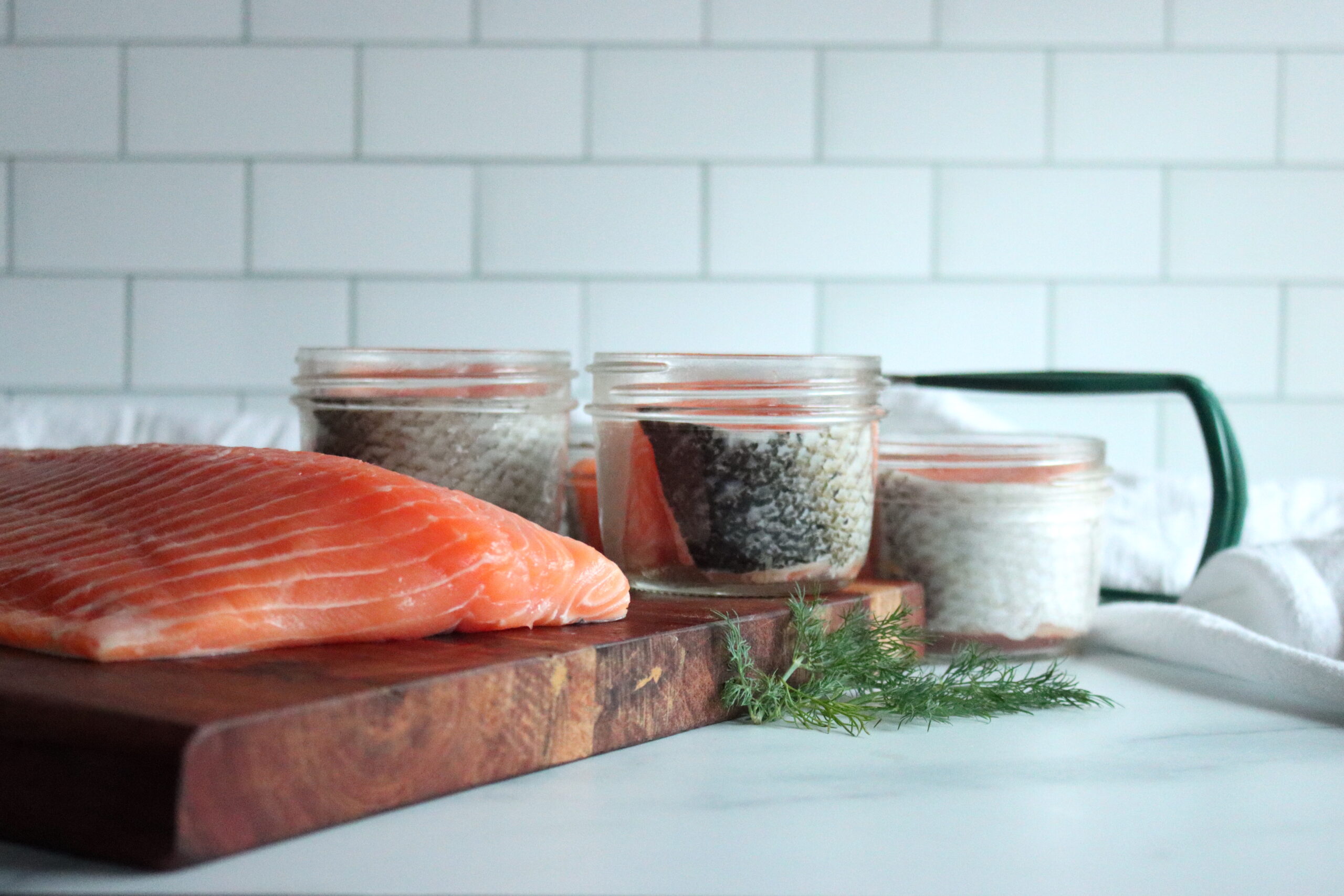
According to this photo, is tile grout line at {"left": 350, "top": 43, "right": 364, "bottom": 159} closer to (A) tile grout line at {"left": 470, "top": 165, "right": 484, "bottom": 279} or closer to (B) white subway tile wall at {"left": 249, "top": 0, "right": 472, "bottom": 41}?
(B) white subway tile wall at {"left": 249, "top": 0, "right": 472, "bottom": 41}

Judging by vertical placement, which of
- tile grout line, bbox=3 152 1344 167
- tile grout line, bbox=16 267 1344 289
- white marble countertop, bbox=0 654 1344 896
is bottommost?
white marble countertop, bbox=0 654 1344 896

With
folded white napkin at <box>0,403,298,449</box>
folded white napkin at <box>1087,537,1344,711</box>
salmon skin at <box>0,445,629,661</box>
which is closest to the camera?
salmon skin at <box>0,445,629,661</box>

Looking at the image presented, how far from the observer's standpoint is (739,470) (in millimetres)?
753

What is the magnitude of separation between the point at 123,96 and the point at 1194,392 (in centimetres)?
145

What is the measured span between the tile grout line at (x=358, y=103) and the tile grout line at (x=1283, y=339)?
4.24 feet

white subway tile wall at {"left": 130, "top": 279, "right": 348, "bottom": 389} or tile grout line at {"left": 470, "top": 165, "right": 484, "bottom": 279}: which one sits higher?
tile grout line at {"left": 470, "top": 165, "right": 484, "bottom": 279}

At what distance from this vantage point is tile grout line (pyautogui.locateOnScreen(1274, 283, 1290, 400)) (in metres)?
1.72

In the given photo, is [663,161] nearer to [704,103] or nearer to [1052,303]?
[704,103]

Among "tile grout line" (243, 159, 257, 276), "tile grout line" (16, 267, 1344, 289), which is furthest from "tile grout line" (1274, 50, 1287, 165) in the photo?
"tile grout line" (243, 159, 257, 276)

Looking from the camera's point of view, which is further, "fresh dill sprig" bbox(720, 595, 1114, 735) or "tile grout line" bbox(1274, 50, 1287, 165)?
"tile grout line" bbox(1274, 50, 1287, 165)

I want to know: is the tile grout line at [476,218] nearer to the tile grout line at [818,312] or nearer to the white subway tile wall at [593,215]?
the white subway tile wall at [593,215]

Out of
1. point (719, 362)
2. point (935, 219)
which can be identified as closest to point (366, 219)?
point (935, 219)

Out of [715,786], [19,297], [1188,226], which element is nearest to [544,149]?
[19,297]

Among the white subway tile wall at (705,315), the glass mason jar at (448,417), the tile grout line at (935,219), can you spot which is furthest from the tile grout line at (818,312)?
the glass mason jar at (448,417)
